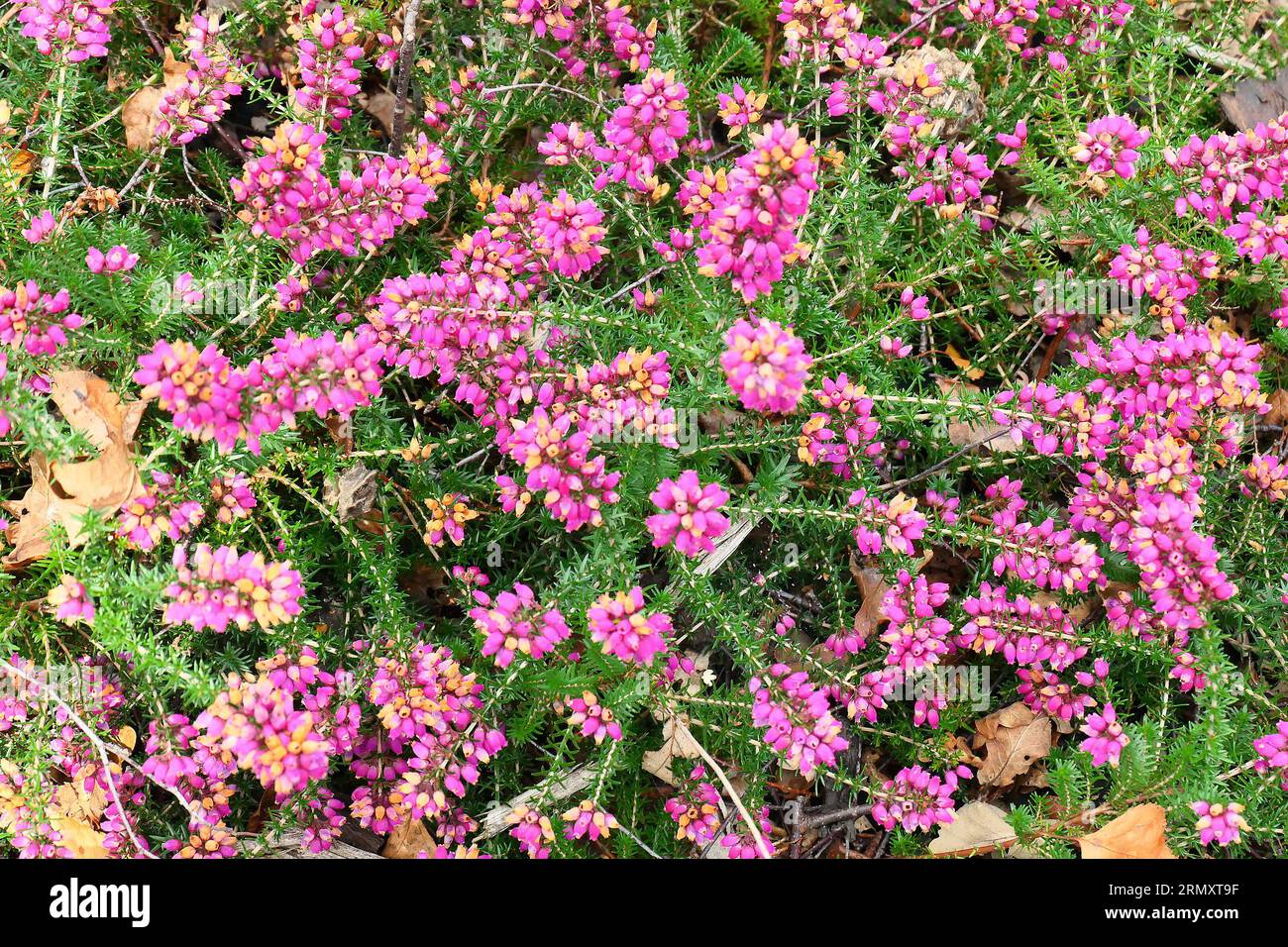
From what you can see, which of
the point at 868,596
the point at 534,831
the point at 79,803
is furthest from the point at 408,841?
the point at 868,596

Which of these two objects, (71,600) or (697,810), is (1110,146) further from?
(71,600)

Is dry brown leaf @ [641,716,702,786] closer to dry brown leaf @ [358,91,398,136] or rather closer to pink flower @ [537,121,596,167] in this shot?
pink flower @ [537,121,596,167]

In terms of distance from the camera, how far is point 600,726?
4266mm

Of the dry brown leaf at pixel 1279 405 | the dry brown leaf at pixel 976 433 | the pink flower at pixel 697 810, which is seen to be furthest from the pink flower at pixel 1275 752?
the pink flower at pixel 697 810

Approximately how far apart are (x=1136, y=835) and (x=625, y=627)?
2511mm

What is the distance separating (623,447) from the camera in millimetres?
4414

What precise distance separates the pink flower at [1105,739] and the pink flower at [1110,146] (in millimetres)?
2518

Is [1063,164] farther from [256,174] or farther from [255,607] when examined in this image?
[255,607]

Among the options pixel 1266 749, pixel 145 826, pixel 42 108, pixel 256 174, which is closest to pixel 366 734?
pixel 145 826

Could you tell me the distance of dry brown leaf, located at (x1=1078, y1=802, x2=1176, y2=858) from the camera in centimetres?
434

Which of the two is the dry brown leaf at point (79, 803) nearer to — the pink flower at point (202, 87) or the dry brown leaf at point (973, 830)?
the pink flower at point (202, 87)

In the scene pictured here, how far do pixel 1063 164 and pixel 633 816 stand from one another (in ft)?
15.3

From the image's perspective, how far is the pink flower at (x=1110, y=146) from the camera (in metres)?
4.65

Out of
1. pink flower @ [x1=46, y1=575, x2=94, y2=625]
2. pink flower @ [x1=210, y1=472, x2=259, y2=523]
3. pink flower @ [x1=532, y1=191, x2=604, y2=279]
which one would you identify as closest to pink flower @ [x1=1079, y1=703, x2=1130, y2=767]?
pink flower @ [x1=532, y1=191, x2=604, y2=279]
